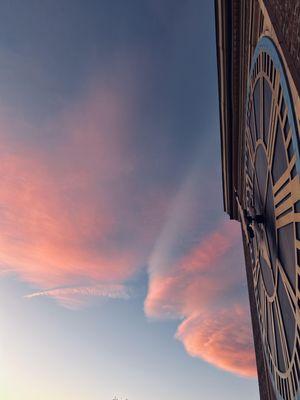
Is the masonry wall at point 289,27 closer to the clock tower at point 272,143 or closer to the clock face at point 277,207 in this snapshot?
the clock tower at point 272,143

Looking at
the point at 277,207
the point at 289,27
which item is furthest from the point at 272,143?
the point at 289,27

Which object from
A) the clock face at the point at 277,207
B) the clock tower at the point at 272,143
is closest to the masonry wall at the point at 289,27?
the clock tower at the point at 272,143

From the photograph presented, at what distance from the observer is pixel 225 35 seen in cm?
1459

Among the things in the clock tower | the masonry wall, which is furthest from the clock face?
the masonry wall

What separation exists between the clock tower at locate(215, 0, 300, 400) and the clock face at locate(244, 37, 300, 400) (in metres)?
0.03

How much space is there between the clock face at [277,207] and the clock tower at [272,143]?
0.08ft

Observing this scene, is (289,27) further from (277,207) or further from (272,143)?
(277,207)

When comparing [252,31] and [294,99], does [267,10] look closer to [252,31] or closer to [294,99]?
[252,31]

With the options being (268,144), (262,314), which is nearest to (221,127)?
(268,144)

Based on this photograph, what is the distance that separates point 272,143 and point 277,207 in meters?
1.98

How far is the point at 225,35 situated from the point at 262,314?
12876 millimetres

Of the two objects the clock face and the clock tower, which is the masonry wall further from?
the clock face

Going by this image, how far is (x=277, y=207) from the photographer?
983cm

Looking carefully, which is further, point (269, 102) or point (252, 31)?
point (252, 31)
